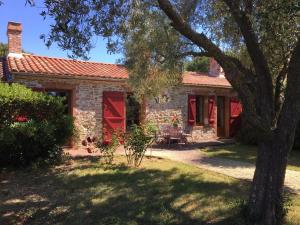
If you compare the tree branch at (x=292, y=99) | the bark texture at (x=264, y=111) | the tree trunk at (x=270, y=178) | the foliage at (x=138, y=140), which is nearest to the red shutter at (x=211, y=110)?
the foliage at (x=138, y=140)

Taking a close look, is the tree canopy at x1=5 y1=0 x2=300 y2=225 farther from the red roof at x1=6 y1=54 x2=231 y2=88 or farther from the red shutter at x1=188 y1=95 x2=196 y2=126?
the red shutter at x1=188 y1=95 x2=196 y2=126

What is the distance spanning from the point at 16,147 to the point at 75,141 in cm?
406

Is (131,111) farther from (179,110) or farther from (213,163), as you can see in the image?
(213,163)

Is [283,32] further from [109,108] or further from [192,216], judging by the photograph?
[109,108]

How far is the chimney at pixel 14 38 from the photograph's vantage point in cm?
1592

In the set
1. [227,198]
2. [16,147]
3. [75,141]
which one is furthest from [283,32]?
[75,141]

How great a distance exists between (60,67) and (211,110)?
308 inches

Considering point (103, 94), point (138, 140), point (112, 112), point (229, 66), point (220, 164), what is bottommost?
point (220, 164)

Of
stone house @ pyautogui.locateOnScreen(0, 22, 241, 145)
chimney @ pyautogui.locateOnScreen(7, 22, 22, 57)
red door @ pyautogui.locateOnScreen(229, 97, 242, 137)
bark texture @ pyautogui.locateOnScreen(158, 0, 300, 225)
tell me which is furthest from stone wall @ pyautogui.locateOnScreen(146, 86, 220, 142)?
bark texture @ pyautogui.locateOnScreen(158, 0, 300, 225)

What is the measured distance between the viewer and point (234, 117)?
67.4ft

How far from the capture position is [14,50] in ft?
52.3

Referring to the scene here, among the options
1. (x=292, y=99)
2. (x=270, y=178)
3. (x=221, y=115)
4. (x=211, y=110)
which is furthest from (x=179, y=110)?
(x=292, y=99)

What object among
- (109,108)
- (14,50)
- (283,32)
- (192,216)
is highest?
(14,50)

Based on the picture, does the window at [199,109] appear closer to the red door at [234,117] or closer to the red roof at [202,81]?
the red roof at [202,81]
